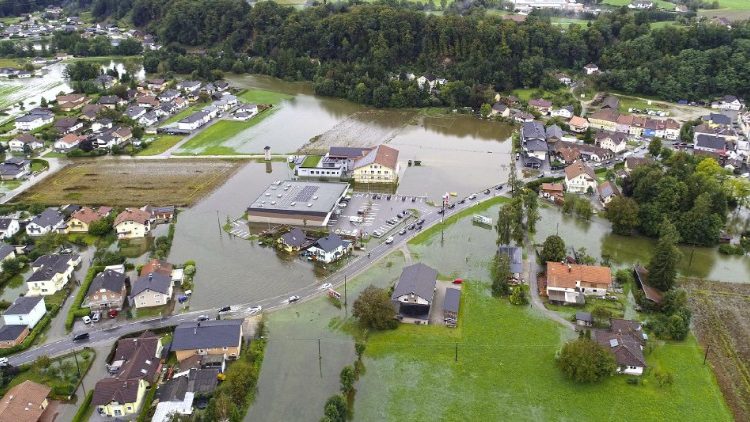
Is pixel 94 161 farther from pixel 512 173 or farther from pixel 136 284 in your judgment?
pixel 512 173

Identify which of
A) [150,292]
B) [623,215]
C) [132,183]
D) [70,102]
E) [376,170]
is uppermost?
[623,215]

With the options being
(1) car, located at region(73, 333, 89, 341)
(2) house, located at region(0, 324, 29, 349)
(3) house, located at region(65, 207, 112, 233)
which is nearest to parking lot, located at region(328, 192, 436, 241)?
(1) car, located at region(73, 333, 89, 341)

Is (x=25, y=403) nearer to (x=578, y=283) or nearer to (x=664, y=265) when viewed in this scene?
(x=578, y=283)

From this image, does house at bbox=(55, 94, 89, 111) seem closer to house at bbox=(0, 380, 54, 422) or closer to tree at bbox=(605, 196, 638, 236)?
house at bbox=(0, 380, 54, 422)

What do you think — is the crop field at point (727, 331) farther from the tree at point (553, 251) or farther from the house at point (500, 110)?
the house at point (500, 110)

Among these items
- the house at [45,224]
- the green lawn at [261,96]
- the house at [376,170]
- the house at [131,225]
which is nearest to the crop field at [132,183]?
the house at [45,224]

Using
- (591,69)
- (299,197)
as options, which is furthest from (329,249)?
(591,69)

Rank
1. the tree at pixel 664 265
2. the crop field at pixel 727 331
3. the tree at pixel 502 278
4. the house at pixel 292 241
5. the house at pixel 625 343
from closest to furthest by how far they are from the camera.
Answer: the crop field at pixel 727 331
the house at pixel 625 343
the tree at pixel 664 265
the tree at pixel 502 278
the house at pixel 292 241
